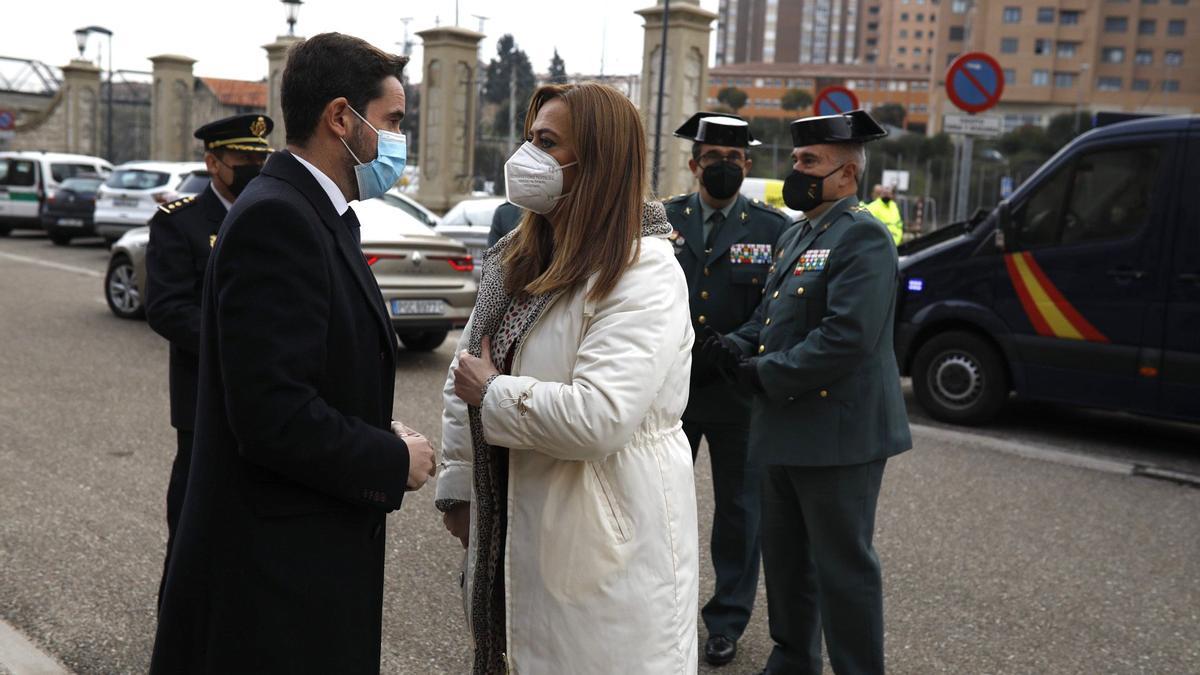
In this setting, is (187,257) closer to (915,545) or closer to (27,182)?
(915,545)

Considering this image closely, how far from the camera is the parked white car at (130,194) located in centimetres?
2050

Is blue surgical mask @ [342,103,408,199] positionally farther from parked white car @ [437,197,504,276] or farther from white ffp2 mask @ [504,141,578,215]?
parked white car @ [437,197,504,276]

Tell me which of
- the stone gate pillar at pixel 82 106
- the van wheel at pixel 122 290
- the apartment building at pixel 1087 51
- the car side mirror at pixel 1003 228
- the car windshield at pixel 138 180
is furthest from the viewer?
the apartment building at pixel 1087 51

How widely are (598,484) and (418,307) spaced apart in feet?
26.6

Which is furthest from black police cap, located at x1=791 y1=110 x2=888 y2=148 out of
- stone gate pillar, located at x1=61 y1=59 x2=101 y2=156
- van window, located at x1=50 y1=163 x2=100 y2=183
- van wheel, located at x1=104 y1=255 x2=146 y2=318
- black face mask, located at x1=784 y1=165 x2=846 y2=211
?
stone gate pillar, located at x1=61 y1=59 x2=101 y2=156

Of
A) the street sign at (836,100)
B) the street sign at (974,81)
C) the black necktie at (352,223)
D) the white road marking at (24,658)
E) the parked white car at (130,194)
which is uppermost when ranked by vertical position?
the street sign at (974,81)

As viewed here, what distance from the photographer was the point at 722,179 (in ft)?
15.1

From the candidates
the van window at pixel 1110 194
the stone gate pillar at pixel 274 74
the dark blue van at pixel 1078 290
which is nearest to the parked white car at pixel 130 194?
the stone gate pillar at pixel 274 74

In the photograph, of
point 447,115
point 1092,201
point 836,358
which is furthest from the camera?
point 447,115

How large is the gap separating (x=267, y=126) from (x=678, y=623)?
2.77 m

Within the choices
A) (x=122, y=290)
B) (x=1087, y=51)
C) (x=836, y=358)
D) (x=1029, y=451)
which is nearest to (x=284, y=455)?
(x=836, y=358)

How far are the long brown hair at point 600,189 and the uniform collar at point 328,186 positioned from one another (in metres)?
0.42

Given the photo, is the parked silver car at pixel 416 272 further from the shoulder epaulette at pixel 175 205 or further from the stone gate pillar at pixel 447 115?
the stone gate pillar at pixel 447 115

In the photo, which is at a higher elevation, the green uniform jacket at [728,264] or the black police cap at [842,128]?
the black police cap at [842,128]
